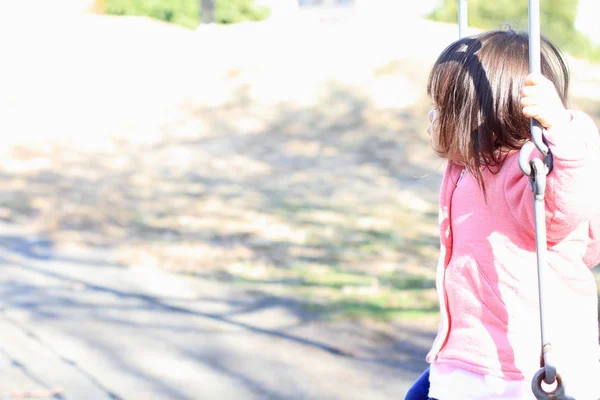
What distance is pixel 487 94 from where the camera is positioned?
162 centimetres

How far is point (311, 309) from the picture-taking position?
4523mm

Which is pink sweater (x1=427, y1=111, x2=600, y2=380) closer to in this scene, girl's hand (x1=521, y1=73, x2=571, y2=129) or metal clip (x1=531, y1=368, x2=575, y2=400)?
metal clip (x1=531, y1=368, x2=575, y2=400)

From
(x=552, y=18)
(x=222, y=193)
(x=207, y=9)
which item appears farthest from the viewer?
(x=552, y=18)

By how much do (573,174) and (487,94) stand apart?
275mm

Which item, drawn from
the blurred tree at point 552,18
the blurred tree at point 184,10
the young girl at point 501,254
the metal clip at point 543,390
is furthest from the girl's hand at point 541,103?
the blurred tree at point 552,18

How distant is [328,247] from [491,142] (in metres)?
4.34

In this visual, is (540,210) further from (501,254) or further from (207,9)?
(207,9)

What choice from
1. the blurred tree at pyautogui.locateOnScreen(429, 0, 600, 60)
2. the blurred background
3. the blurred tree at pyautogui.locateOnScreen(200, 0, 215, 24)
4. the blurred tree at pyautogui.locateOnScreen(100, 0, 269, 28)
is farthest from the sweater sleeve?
the blurred tree at pyautogui.locateOnScreen(429, 0, 600, 60)

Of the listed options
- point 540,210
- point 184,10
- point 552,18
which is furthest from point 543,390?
point 552,18

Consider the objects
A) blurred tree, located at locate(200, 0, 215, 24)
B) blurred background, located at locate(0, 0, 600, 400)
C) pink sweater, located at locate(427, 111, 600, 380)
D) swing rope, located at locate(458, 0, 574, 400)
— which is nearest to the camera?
swing rope, located at locate(458, 0, 574, 400)

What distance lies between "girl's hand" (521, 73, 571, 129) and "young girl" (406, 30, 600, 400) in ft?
0.41

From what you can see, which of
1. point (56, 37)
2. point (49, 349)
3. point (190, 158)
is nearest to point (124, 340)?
point (49, 349)

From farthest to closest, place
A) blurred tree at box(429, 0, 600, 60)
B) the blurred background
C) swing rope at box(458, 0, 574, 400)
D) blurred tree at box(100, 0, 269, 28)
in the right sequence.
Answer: blurred tree at box(429, 0, 600, 60), blurred tree at box(100, 0, 269, 28), the blurred background, swing rope at box(458, 0, 574, 400)

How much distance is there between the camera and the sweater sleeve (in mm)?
1427
